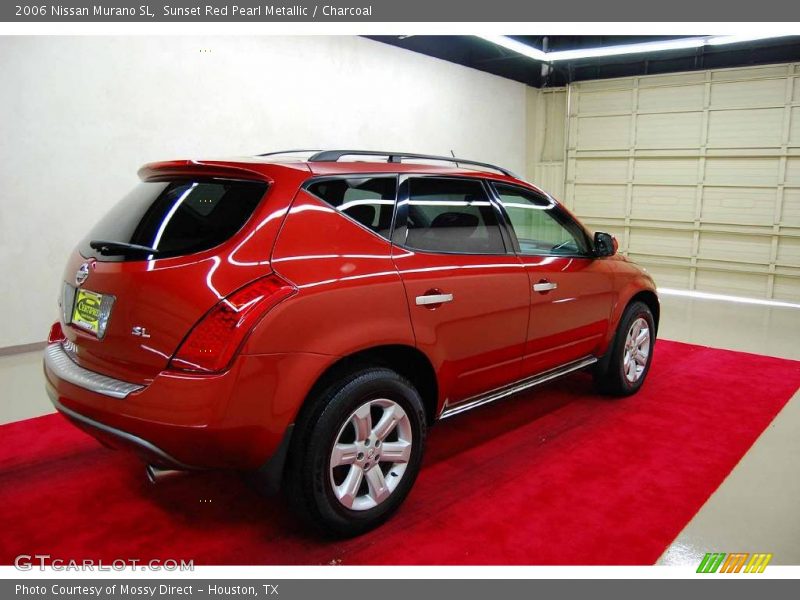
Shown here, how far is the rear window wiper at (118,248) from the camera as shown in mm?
2049

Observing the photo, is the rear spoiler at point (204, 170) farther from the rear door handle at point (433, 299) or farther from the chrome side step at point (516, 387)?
the chrome side step at point (516, 387)

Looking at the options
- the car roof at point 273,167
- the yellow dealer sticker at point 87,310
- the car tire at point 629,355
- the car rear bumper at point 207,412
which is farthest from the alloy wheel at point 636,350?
the yellow dealer sticker at point 87,310

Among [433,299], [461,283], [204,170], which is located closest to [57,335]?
[204,170]

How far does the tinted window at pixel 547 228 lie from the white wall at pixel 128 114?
146 inches

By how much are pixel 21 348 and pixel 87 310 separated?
11.4 feet

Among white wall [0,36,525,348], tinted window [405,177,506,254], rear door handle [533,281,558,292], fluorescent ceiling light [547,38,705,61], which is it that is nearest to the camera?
tinted window [405,177,506,254]

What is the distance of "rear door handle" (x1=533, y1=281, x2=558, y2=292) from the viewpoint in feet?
9.86

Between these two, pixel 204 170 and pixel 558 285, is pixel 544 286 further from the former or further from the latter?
pixel 204 170

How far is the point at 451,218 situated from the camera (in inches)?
108

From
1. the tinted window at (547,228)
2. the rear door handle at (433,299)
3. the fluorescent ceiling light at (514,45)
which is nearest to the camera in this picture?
the rear door handle at (433,299)

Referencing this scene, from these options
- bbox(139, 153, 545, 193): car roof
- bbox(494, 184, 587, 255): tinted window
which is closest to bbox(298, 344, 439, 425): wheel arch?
bbox(139, 153, 545, 193): car roof

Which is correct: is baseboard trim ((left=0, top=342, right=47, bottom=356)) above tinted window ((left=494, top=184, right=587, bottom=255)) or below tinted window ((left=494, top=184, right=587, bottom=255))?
below

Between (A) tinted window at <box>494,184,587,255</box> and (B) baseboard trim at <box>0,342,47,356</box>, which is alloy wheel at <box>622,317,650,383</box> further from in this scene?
(B) baseboard trim at <box>0,342,47,356</box>

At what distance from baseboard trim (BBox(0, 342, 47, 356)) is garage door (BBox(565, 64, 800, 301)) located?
8387 mm
